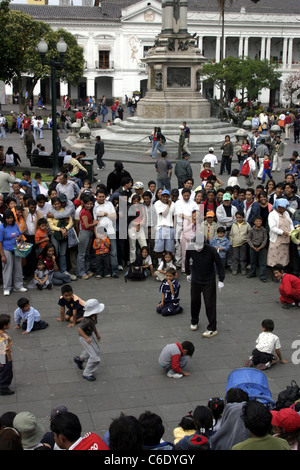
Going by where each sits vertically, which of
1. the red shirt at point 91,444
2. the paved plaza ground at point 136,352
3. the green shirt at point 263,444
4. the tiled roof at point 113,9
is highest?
the tiled roof at point 113,9

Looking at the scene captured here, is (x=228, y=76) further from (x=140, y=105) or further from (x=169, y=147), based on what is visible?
(x=169, y=147)

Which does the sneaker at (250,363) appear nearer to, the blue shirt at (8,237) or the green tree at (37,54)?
the blue shirt at (8,237)

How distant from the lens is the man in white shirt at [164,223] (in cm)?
1207

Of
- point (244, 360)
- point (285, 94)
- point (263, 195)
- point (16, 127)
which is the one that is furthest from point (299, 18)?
point (244, 360)

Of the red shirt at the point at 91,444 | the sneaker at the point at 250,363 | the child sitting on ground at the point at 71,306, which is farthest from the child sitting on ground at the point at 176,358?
the red shirt at the point at 91,444

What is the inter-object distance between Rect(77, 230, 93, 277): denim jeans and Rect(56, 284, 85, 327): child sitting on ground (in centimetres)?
211

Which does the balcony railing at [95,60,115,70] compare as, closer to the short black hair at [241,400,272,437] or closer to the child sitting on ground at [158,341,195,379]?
the child sitting on ground at [158,341,195,379]

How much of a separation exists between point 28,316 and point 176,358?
102 inches

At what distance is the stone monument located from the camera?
28.7 metres

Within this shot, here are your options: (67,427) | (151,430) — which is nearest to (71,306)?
(67,427)

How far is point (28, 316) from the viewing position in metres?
9.38

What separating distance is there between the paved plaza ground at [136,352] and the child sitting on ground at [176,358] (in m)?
0.11

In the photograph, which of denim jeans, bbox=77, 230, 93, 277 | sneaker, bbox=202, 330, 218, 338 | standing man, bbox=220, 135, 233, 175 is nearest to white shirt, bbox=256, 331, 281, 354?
sneaker, bbox=202, 330, 218, 338

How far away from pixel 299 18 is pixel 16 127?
45594 mm
